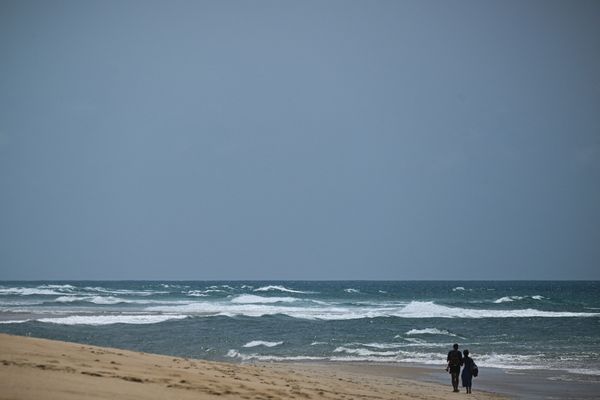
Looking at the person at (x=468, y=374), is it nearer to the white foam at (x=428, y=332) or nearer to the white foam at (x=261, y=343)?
the white foam at (x=261, y=343)

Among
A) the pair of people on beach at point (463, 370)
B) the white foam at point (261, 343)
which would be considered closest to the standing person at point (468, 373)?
the pair of people on beach at point (463, 370)

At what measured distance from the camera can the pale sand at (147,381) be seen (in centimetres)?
754

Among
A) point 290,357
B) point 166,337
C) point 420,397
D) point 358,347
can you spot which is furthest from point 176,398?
point 166,337

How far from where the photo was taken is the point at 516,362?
18938 mm

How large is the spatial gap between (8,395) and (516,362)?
15.9 metres

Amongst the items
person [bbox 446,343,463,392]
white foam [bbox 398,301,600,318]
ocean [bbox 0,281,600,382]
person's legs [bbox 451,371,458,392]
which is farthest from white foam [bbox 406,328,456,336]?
person's legs [bbox 451,371,458,392]

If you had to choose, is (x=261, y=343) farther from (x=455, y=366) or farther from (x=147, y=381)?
(x=147, y=381)

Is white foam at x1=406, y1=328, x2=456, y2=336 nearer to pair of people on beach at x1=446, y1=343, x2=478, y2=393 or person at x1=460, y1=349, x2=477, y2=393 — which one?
pair of people on beach at x1=446, y1=343, x2=478, y2=393

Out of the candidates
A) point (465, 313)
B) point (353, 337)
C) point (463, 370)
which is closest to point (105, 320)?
point (353, 337)

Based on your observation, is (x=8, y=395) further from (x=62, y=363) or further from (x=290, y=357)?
(x=290, y=357)

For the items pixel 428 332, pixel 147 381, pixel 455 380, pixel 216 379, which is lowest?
pixel 428 332

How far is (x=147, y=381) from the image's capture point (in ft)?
29.8

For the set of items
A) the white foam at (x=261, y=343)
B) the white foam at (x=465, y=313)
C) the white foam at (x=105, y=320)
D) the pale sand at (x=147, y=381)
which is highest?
the pale sand at (x=147, y=381)

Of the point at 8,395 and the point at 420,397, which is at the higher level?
the point at 8,395
